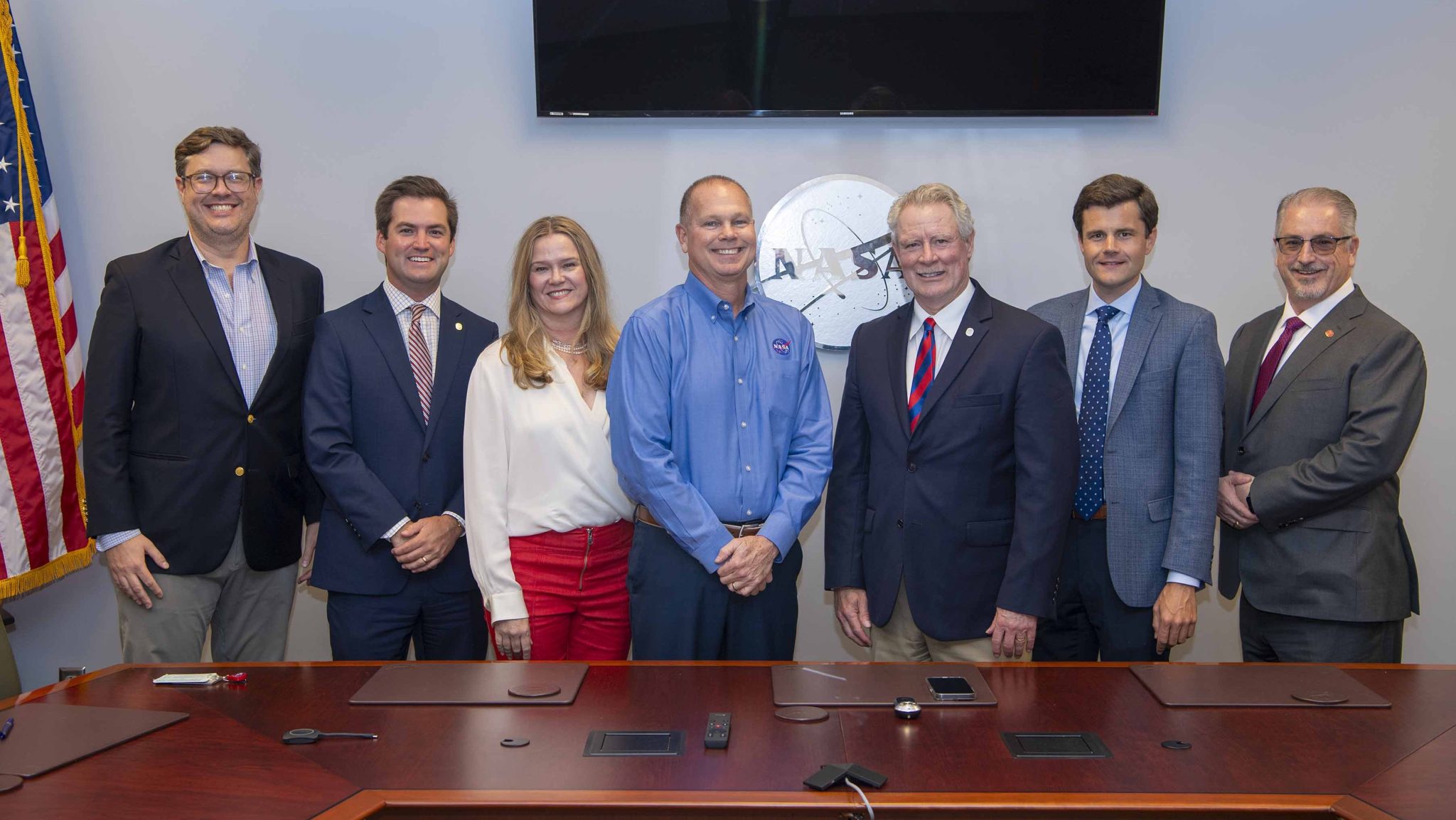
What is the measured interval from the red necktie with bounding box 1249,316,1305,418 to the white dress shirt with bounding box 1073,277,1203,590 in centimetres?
42

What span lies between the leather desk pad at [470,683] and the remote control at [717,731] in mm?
290

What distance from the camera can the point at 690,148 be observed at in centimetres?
367

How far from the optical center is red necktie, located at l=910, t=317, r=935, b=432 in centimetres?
251

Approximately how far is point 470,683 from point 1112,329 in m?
1.84

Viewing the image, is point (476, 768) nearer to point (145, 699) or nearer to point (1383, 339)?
point (145, 699)

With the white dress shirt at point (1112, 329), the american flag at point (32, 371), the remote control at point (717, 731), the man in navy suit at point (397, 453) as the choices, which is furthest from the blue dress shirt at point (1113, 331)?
the american flag at point (32, 371)

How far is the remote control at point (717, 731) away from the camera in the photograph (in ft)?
5.51

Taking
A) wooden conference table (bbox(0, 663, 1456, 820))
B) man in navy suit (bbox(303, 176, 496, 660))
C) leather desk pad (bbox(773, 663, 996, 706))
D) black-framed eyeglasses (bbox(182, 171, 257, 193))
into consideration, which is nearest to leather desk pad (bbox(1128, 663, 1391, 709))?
wooden conference table (bbox(0, 663, 1456, 820))

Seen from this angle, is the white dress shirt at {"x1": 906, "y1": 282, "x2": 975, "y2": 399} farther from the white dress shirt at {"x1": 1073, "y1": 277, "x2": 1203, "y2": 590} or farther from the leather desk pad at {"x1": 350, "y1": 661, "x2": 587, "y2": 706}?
the leather desk pad at {"x1": 350, "y1": 661, "x2": 587, "y2": 706}

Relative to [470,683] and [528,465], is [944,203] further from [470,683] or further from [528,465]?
[470,683]

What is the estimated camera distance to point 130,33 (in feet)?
11.8

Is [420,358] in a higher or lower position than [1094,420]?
higher

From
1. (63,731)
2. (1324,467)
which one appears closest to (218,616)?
(63,731)

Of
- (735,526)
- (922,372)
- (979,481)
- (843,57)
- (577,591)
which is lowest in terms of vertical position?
(577,591)
